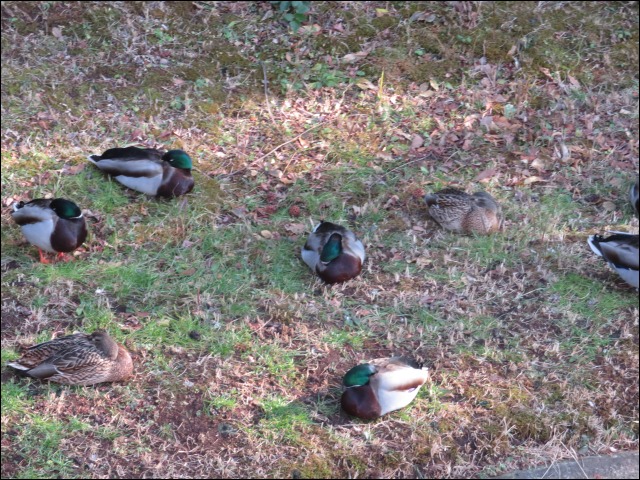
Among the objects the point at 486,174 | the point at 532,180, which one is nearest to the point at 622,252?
the point at 532,180

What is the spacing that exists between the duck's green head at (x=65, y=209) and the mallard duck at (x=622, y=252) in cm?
328

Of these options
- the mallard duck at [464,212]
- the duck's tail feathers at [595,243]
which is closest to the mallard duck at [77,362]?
the mallard duck at [464,212]

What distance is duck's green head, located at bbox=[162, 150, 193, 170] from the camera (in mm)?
5369

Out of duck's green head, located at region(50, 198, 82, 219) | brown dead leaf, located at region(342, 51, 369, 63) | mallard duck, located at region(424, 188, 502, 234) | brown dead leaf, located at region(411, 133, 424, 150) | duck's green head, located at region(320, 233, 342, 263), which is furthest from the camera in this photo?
brown dead leaf, located at region(342, 51, 369, 63)

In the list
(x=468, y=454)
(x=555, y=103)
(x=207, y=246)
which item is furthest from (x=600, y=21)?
(x=468, y=454)

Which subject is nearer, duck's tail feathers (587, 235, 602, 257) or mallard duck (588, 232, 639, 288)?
mallard duck (588, 232, 639, 288)

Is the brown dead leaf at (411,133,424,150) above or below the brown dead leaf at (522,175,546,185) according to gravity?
above

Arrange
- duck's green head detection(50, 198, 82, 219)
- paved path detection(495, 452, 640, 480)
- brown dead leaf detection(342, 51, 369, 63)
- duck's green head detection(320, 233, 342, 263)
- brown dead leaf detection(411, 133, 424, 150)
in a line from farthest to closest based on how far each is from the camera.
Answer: brown dead leaf detection(342, 51, 369, 63)
brown dead leaf detection(411, 133, 424, 150)
duck's green head detection(50, 198, 82, 219)
duck's green head detection(320, 233, 342, 263)
paved path detection(495, 452, 640, 480)

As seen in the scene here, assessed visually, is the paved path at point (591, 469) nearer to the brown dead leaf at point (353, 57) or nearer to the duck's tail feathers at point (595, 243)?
the duck's tail feathers at point (595, 243)

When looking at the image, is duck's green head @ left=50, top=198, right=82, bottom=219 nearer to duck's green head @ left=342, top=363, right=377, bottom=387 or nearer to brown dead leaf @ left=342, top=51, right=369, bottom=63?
duck's green head @ left=342, top=363, right=377, bottom=387

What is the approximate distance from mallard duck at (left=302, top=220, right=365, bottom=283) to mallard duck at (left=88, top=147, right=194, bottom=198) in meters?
1.05

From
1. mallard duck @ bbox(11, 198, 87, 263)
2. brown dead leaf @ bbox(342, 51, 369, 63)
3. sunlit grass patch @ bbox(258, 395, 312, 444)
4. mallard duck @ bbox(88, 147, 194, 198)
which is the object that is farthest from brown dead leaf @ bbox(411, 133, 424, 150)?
sunlit grass patch @ bbox(258, 395, 312, 444)

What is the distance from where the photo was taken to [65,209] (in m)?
4.83

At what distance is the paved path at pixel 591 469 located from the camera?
380 cm
